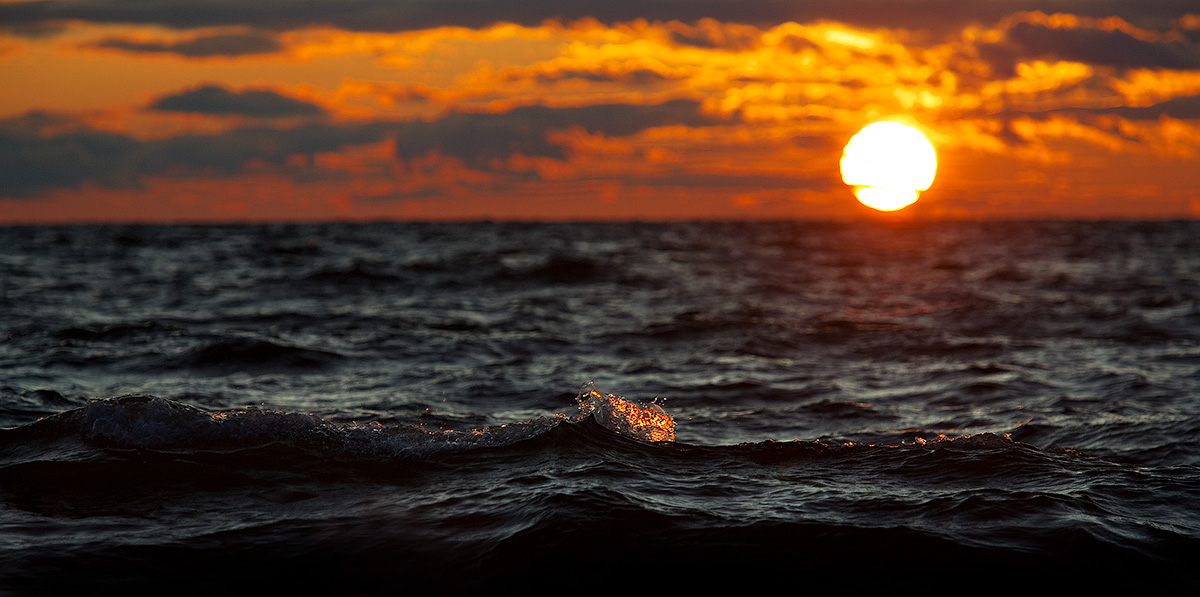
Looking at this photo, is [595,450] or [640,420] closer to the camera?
[595,450]

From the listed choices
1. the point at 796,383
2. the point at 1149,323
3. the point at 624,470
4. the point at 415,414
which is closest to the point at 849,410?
the point at 796,383

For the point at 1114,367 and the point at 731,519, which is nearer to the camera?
the point at 731,519

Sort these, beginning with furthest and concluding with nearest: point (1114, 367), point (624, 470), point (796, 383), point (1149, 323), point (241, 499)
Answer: point (1149, 323) → point (1114, 367) → point (796, 383) → point (624, 470) → point (241, 499)

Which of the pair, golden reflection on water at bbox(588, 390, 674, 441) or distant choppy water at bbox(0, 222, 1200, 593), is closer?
distant choppy water at bbox(0, 222, 1200, 593)

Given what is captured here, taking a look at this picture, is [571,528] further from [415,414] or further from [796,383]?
[796,383]

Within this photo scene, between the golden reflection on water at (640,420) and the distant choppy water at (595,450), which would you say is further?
the golden reflection on water at (640,420)

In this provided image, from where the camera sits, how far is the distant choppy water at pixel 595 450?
16.3 feet

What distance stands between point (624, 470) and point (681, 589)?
5.82 ft

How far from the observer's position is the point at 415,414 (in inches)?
343

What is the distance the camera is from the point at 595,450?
6895 mm

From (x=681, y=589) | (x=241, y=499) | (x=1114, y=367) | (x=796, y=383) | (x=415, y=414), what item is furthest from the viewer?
(x=1114, y=367)

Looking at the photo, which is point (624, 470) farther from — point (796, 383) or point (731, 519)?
point (796, 383)

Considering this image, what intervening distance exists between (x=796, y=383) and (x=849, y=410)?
1532 millimetres

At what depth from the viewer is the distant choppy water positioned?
4.97m
